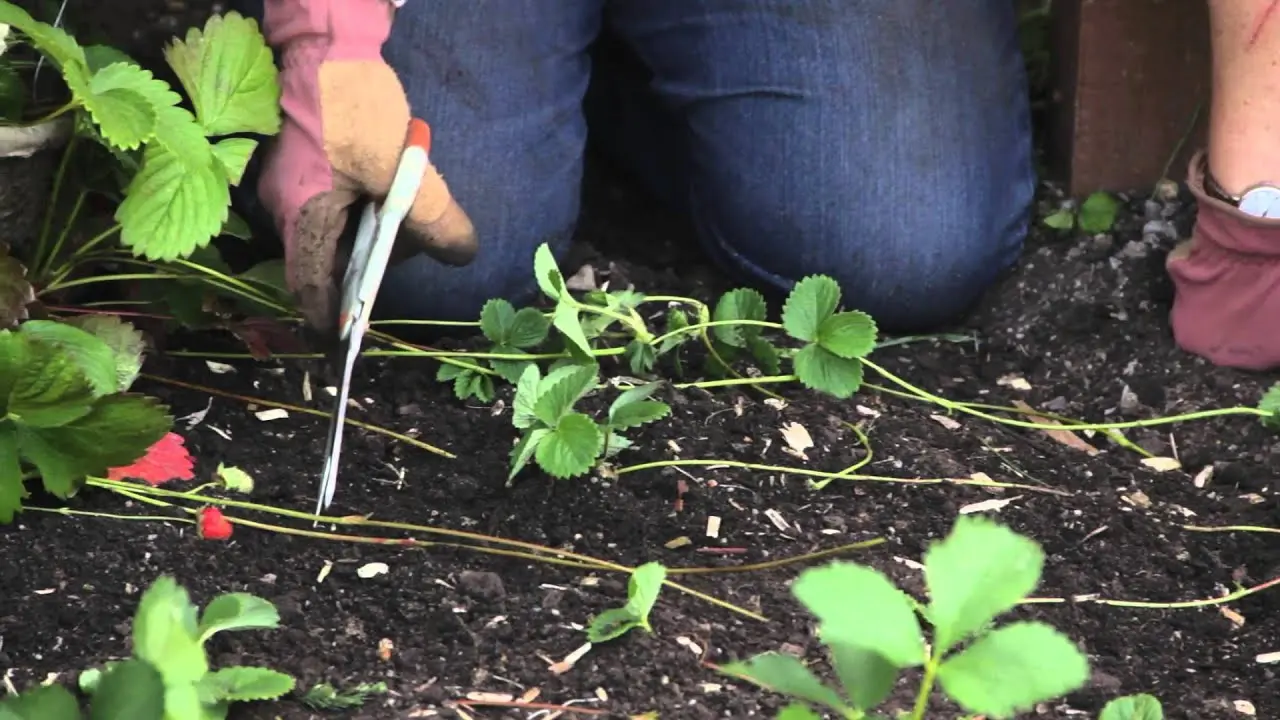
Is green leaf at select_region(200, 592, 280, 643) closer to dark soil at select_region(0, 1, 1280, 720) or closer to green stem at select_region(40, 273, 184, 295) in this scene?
dark soil at select_region(0, 1, 1280, 720)

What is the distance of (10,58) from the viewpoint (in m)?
1.11

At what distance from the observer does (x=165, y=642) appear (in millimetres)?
622

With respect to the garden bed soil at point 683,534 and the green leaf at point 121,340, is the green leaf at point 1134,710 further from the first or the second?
the green leaf at point 121,340

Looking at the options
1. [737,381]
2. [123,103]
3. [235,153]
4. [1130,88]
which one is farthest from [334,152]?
[1130,88]

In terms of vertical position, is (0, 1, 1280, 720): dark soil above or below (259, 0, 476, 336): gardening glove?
below

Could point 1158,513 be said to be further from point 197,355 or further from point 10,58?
point 10,58

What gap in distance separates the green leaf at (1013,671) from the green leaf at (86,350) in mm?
682

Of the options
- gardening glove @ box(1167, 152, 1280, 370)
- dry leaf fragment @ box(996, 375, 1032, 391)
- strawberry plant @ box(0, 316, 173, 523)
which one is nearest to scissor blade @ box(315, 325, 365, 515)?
strawberry plant @ box(0, 316, 173, 523)

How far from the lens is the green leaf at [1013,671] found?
46cm

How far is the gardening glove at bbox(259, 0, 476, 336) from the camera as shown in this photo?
3.49 feet

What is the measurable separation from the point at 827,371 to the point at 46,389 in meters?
0.59

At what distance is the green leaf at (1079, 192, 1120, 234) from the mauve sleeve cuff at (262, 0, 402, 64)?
79 cm

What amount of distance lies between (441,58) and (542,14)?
0.41 ft

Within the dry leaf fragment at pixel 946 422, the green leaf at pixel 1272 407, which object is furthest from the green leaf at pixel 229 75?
the green leaf at pixel 1272 407
